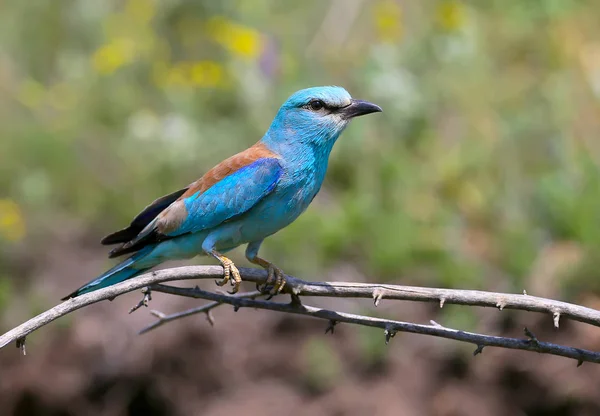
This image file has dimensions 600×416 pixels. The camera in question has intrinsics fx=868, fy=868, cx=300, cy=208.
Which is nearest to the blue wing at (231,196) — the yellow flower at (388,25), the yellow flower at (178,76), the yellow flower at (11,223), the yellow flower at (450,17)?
the yellow flower at (11,223)

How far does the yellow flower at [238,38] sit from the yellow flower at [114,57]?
680 millimetres

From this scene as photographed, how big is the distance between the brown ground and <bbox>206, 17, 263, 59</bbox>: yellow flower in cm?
196

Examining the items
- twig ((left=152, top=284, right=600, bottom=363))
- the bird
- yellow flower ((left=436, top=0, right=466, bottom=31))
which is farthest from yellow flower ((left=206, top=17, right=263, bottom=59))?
twig ((left=152, top=284, right=600, bottom=363))

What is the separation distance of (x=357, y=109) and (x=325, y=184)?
2627 millimetres

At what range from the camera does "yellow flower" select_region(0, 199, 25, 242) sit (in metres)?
5.72

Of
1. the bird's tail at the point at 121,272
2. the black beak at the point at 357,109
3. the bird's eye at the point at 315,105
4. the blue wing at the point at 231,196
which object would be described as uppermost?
the bird's eye at the point at 315,105

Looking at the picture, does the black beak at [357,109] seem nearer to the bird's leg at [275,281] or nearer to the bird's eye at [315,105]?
the bird's eye at [315,105]

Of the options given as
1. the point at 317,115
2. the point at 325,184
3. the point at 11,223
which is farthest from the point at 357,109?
the point at 11,223

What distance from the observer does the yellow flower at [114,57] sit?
22.2 feet

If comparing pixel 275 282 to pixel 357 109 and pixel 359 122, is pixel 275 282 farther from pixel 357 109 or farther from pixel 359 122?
pixel 359 122

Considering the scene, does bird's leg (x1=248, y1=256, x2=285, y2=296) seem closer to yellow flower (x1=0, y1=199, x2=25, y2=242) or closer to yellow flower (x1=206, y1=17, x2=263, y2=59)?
yellow flower (x1=0, y1=199, x2=25, y2=242)

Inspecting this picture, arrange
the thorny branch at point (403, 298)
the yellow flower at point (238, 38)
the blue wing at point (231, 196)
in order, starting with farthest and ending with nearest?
1. the yellow flower at point (238, 38)
2. the blue wing at point (231, 196)
3. the thorny branch at point (403, 298)

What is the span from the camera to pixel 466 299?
8.62ft

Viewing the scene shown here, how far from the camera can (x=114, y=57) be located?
6766 millimetres
